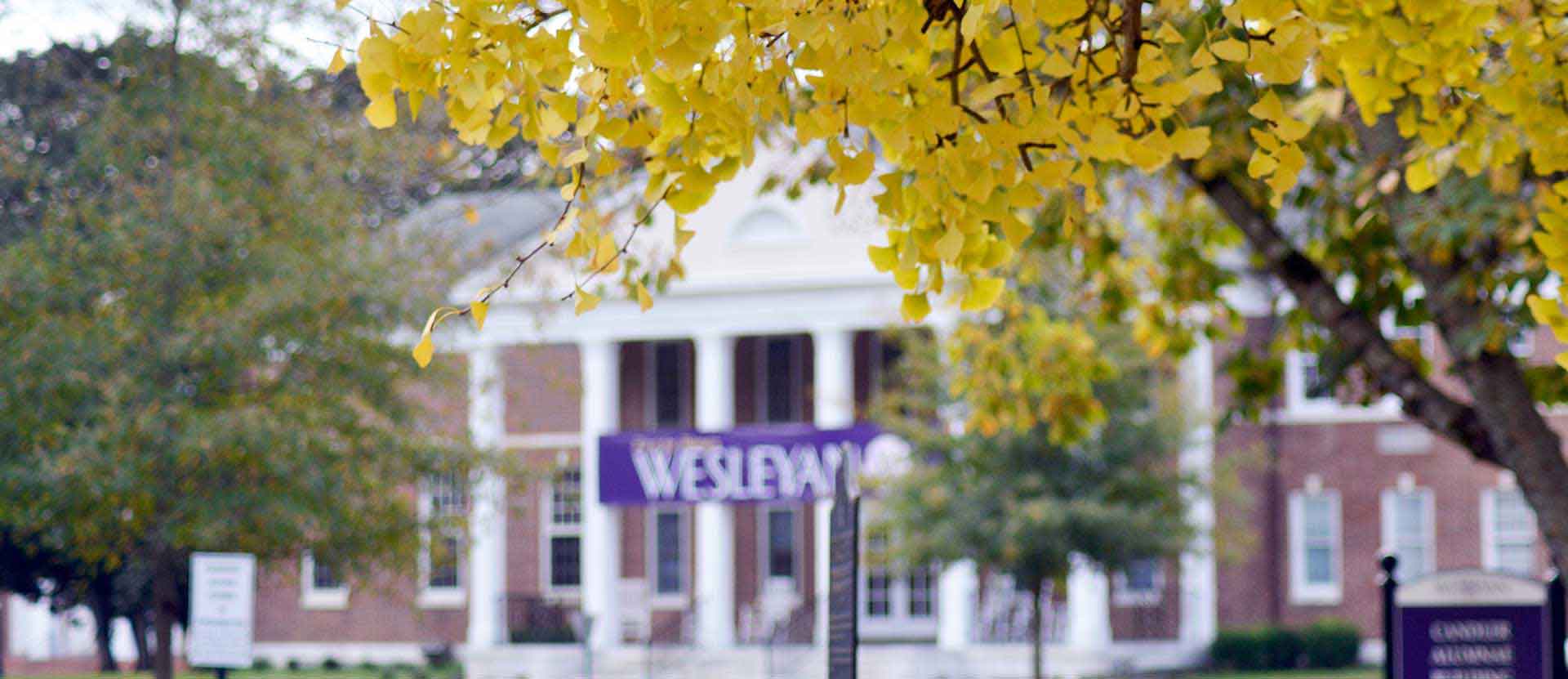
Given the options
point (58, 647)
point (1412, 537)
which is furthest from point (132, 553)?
point (58, 647)

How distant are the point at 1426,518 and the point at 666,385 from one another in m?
14.1

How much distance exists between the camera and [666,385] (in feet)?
131

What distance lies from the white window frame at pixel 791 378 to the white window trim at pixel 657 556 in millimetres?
2393

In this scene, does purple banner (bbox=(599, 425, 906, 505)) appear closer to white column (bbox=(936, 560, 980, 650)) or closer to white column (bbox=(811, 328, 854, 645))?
white column (bbox=(811, 328, 854, 645))

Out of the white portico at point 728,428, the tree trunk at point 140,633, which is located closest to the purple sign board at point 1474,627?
the tree trunk at point 140,633

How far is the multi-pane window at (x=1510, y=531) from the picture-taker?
110 feet

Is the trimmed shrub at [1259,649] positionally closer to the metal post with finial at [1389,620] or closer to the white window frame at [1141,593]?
the white window frame at [1141,593]

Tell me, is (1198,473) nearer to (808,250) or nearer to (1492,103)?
(808,250)

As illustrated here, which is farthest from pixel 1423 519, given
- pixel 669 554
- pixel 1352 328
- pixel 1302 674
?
pixel 1352 328

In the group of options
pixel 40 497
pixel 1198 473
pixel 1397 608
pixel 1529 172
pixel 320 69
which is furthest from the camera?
pixel 1198 473

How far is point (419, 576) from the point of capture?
16812mm

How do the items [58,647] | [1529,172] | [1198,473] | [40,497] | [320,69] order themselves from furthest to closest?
[58,647] → [1198,473] → [320,69] → [40,497] → [1529,172]

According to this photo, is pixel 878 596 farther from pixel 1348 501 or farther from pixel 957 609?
pixel 1348 501

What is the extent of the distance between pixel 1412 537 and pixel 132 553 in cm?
2378
